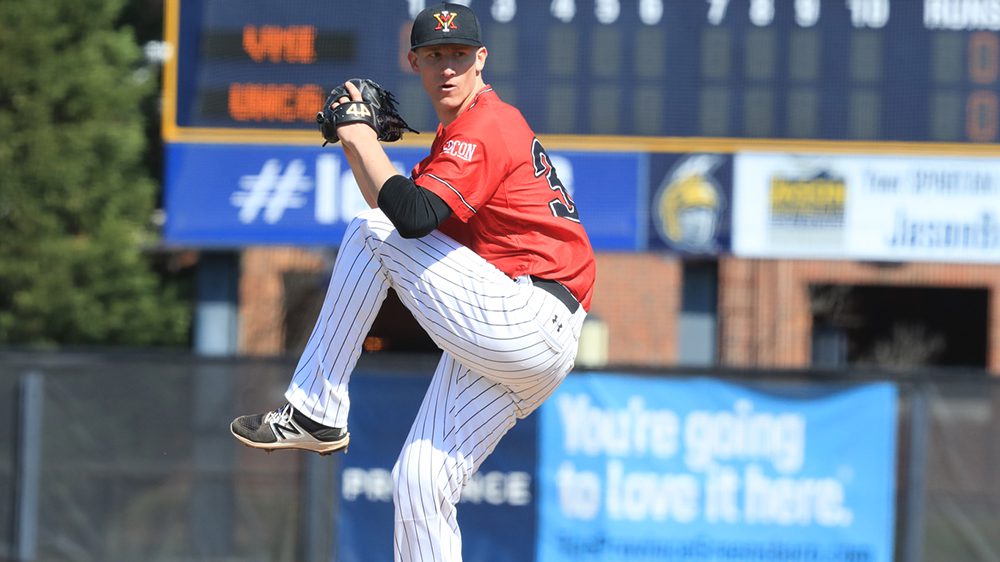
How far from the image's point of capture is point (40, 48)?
1203 centimetres

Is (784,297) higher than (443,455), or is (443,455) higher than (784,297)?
(784,297)

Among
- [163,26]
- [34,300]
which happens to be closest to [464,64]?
[34,300]

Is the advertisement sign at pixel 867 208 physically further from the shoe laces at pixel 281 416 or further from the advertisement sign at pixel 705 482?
the shoe laces at pixel 281 416

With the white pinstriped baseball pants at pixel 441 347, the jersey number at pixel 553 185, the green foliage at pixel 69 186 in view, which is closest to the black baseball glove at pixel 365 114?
the white pinstriped baseball pants at pixel 441 347

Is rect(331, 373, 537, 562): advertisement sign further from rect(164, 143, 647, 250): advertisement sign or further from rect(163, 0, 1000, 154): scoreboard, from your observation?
rect(163, 0, 1000, 154): scoreboard

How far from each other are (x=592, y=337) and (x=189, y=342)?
165 inches

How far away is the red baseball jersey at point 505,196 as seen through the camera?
3.71 m

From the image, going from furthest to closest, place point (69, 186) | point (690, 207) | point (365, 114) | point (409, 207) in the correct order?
1. point (69, 186)
2. point (690, 207)
3. point (365, 114)
4. point (409, 207)

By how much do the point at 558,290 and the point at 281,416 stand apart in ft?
2.83

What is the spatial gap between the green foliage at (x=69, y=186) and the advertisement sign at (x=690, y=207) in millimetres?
5656

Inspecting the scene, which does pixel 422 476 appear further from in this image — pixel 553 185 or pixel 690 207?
pixel 690 207

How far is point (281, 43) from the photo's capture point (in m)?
8.37

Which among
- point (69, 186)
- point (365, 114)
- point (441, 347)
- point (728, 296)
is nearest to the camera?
point (365, 114)

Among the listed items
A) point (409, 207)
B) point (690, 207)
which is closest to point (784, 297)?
point (690, 207)
